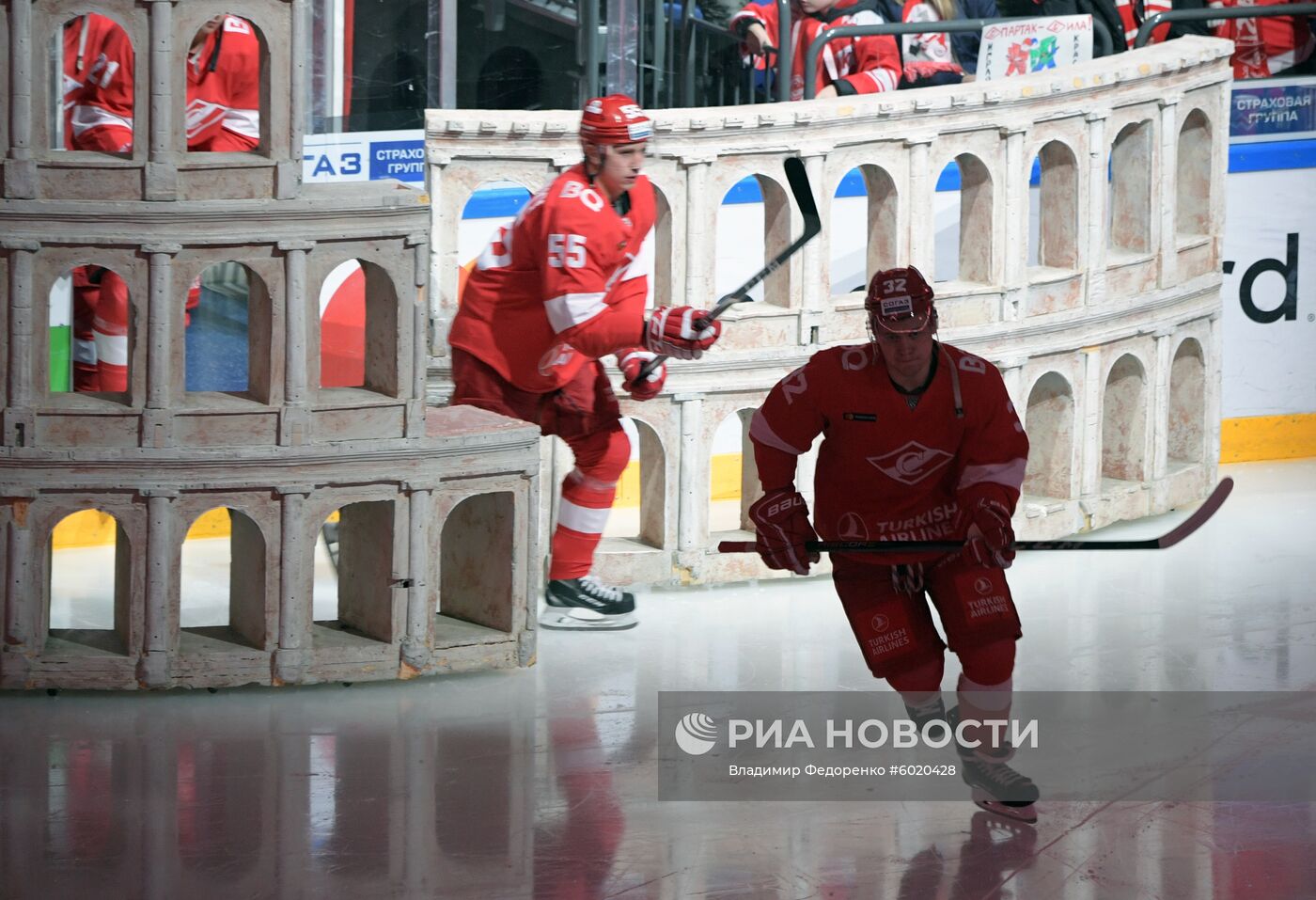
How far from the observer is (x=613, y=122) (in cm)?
896

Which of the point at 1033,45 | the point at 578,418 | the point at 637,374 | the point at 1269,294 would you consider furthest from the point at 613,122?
the point at 1269,294

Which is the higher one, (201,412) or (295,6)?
(295,6)

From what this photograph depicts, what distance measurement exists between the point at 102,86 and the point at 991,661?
5.44 metres

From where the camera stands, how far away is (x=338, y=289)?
447 inches

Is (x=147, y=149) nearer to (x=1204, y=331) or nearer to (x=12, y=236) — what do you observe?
(x=12, y=236)

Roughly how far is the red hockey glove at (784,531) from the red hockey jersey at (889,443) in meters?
0.08

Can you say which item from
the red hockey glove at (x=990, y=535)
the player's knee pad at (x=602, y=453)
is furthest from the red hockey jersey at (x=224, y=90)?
the red hockey glove at (x=990, y=535)

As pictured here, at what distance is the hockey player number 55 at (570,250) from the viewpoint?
8.94 metres

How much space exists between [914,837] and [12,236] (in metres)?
4.11

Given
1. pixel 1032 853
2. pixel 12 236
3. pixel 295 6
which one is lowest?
pixel 1032 853

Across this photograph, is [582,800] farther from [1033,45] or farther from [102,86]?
[1033,45]

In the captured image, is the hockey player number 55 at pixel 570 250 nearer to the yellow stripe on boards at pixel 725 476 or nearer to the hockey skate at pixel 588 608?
the hockey skate at pixel 588 608

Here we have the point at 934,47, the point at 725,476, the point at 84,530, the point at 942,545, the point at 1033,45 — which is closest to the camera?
the point at 942,545

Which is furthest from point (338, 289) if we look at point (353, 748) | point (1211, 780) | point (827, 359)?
point (1211, 780)
